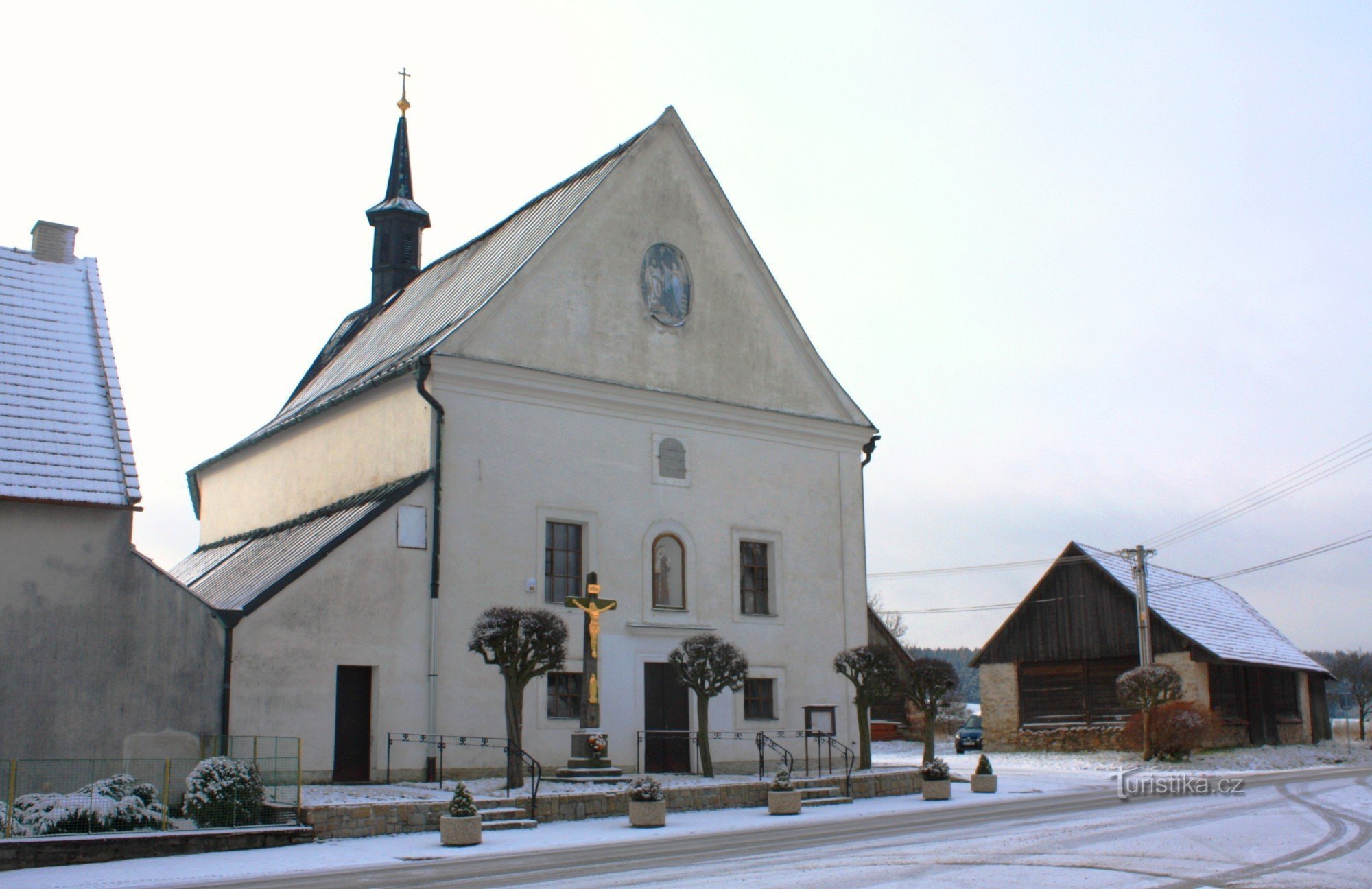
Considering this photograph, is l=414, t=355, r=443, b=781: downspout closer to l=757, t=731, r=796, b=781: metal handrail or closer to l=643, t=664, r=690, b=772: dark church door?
l=643, t=664, r=690, b=772: dark church door

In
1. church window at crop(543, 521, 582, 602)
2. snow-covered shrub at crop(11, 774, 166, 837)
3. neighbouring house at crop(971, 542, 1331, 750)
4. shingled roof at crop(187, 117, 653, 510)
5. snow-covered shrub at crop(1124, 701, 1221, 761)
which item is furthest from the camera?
neighbouring house at crop(971, 542, 1331, 750)

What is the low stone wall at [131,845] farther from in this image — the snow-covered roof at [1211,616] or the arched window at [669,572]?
the snow-covered roof at [1211,616]

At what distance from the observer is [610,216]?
2627 cm

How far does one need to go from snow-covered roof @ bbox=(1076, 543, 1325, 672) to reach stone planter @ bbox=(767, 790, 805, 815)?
2162 centimetres

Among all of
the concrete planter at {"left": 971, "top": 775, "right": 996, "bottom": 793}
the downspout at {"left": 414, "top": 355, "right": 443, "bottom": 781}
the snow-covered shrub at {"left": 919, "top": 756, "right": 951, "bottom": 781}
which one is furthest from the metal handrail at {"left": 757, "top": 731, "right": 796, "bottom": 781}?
the downspout at {"left": 414, "top": 355, "right": 443, "bottom": 781}

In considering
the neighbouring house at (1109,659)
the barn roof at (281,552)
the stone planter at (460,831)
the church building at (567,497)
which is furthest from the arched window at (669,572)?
the neighbouring house at (1109,659)

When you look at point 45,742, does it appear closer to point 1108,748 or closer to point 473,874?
point 473,874

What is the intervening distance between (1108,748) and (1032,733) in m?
4.16

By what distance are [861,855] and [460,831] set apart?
204 inches

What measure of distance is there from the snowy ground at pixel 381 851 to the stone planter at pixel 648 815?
195mm

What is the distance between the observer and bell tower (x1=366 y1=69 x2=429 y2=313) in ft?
125

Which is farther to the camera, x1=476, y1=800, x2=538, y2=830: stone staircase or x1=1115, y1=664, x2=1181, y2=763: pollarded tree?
x1=1115, y1=664, x2=1181, y2=763: pollarded tree

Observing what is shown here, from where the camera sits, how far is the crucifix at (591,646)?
70.2ft

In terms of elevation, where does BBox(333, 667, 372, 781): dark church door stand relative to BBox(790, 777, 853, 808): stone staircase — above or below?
above
